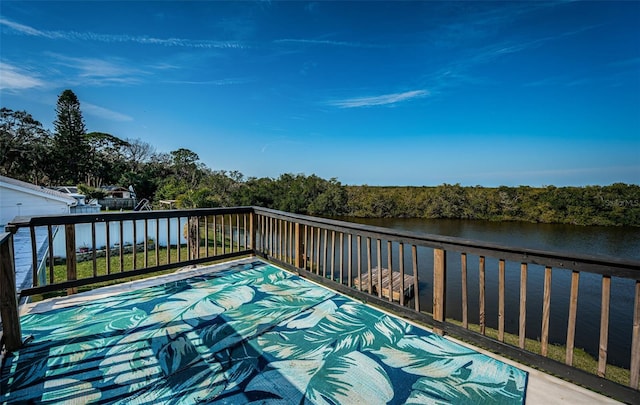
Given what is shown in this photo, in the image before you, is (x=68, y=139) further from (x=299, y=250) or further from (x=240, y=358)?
(x=240, y=358)

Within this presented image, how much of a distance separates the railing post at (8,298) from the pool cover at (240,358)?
10 cm

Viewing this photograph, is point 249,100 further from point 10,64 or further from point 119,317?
point 119,317

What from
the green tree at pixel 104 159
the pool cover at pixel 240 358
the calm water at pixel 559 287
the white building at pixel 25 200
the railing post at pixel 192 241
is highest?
the green tree at pixel 104 159

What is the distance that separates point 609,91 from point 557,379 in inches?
812

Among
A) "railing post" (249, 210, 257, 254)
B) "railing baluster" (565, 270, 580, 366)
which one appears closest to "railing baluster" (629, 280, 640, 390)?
"railing baluster" (565, 270, 580, 366)

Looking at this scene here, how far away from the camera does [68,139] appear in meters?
24.5

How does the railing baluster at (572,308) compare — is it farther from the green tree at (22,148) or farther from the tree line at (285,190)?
the green tree at (22,148)

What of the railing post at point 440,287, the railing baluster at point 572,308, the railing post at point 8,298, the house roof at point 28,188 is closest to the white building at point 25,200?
the house roof at point 28,188

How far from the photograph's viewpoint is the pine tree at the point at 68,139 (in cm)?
2392

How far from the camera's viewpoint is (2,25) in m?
7.46

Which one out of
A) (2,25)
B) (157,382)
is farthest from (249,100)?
(157,382)

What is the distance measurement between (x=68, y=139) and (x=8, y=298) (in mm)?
31087

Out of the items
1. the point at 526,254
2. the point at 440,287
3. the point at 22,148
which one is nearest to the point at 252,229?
the point at 440,287

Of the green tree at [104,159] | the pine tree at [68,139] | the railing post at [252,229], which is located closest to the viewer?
the railing post at [252,229]
